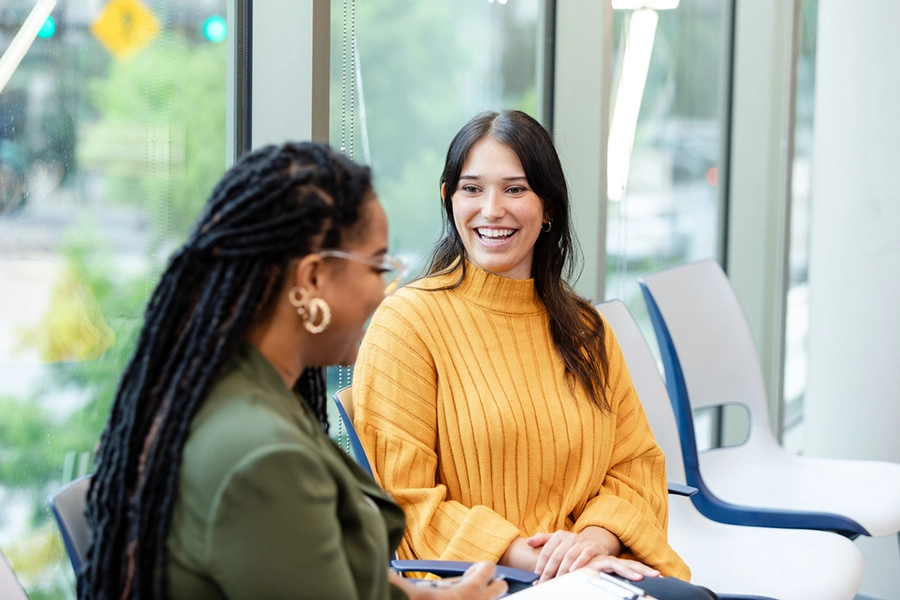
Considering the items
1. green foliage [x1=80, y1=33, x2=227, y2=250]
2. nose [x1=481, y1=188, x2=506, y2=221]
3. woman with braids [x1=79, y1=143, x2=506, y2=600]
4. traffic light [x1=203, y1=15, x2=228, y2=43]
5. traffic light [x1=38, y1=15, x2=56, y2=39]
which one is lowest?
woman with braids [x1=79, y1=143, x2=506, y2=600]

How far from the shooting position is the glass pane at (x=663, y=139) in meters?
3.41

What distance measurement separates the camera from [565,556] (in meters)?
1.75

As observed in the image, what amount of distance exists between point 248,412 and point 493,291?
1083mm

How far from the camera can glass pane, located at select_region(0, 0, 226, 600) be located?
1713 mm

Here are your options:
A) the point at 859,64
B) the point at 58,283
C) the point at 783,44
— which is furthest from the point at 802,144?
the point at 58,283

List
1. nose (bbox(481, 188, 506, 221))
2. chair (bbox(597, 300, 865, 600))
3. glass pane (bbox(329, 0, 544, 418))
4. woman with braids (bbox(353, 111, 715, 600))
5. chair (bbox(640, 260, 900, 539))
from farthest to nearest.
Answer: chair (bbox(640, 260, 900, 539)) → glass pane (bbox(329, 0, 544, 418)) → chair (bbox(597, 300, 865, 600)) → nose (bbox(481, 188, 506, 221)) → woman with braids (bbox(353, 111, 715, 600))

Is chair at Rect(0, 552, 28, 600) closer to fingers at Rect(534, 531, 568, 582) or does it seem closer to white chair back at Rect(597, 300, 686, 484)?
fingers at Rect(534, 531, 568, 582)

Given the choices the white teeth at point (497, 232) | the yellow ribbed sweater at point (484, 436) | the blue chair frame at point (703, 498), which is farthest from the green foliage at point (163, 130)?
the blue chair frame at point (703, 498)

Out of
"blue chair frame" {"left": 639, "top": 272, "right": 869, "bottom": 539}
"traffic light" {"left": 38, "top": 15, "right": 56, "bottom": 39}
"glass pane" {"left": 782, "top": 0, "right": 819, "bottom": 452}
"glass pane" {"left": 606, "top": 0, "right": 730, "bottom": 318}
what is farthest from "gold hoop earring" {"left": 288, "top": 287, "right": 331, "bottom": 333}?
"glass pane" {"left": 782, "top": 0, "right": 819, "bottom": 452}

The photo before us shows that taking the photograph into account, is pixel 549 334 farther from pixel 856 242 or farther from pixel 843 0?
pixel 843 0

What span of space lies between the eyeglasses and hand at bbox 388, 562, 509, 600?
0.40 m

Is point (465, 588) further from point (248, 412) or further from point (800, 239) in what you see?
point (800, 239)

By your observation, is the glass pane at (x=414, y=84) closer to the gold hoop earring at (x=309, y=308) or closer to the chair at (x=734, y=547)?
the chair at (x=734, y=547)

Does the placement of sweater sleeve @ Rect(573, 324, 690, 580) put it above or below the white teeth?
below
